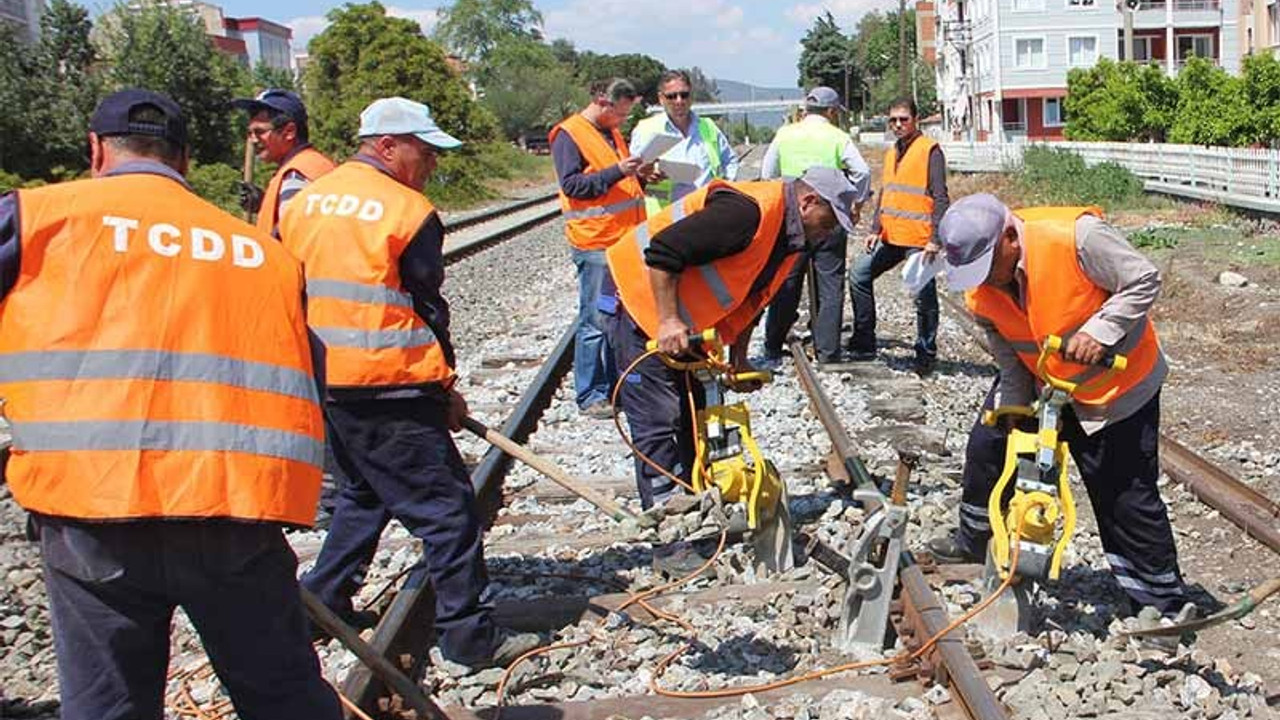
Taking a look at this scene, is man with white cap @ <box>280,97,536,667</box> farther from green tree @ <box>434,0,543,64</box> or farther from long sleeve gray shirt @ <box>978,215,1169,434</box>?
green tree @ <box>434,0,543,64</box>

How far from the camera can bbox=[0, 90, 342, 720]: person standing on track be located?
2.65m

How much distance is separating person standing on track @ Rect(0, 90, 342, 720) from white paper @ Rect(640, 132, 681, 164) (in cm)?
461

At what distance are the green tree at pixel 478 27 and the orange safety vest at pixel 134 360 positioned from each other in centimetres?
11218

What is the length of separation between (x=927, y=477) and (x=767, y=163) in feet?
11.4

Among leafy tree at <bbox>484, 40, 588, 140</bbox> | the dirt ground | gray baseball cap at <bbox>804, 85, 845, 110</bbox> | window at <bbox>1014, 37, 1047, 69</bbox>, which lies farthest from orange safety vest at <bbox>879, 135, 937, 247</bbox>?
leafy tree at <bbox>484, 40, 588, 140</bbox>

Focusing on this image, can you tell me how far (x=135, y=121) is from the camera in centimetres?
290

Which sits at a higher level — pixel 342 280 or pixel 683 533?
pixel 342 280

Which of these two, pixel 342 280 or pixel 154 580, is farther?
pixel 342 280

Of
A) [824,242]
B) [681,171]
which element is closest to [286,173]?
[681,171]

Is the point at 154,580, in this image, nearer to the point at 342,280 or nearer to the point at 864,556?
the point at 342,280

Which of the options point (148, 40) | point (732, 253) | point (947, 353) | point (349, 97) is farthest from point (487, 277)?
point (349, 97)

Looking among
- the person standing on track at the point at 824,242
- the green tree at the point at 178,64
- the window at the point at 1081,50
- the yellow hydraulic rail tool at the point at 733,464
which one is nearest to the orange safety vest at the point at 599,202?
the person standing on track at the point at 824,242

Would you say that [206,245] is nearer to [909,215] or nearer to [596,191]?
[596,191]

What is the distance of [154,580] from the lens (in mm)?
2791
